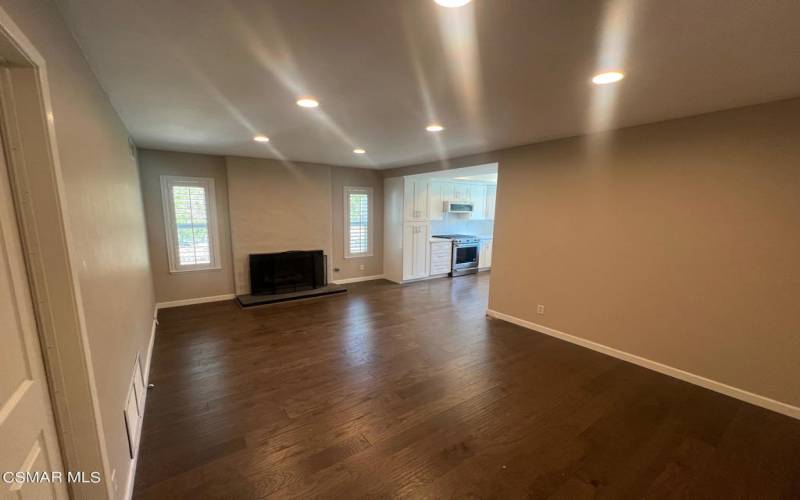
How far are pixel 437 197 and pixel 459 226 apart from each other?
1654 mm

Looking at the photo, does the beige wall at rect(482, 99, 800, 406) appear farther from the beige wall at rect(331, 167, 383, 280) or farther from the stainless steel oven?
the beige wall at rect(331, 167, 383, 280)

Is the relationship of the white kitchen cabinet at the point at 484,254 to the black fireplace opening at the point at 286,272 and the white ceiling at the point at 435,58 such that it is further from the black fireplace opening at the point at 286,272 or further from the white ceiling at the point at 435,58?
the white ceiling at the point at 435,58

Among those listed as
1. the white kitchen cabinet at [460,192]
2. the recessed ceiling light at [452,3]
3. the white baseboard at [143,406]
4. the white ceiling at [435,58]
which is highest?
the white ceiling at [435,58]

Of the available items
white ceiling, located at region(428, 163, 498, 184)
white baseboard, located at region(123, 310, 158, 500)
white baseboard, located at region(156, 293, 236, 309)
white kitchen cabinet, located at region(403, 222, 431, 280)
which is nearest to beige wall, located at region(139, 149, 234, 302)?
white baseboard, located at region(156, 293, 236, 309)

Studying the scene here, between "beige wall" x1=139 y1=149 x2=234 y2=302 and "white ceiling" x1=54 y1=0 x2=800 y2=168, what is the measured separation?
1910 mm

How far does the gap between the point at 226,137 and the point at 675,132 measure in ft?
14.9

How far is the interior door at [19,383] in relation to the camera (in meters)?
0.86

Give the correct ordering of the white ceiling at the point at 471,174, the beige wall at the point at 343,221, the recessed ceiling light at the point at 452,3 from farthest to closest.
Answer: the beige wall at the point at 343,221 < the white ceiling at the point at 471,174 < the recessed ceiling light at the point at 452,3

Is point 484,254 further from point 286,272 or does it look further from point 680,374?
point 680,374

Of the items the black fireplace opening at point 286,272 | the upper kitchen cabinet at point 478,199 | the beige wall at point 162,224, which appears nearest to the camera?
the beige wall at point 162,224

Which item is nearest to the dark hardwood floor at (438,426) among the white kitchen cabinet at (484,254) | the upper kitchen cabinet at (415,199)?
the upper kitchen cabinet at (415,199)

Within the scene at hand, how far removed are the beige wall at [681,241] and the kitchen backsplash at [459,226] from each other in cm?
374

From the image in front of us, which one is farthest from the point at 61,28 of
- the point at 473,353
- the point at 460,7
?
the point at 473,353

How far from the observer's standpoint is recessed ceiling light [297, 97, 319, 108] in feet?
7.50
